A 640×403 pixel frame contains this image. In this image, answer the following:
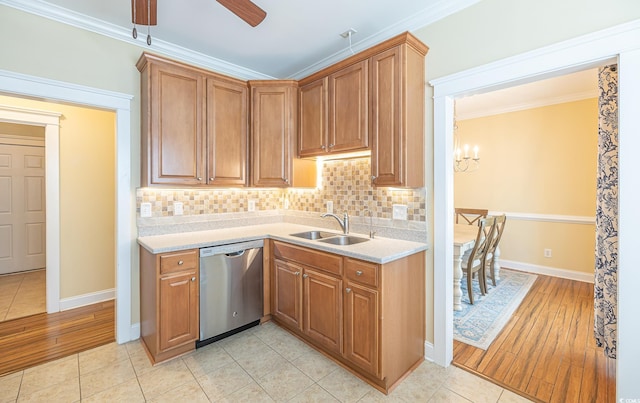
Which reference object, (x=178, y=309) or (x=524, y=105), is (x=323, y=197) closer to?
(x=178, y=309)

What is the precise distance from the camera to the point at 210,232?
9.58 ft

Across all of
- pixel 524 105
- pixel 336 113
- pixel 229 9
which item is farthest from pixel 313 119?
pixel 524 105

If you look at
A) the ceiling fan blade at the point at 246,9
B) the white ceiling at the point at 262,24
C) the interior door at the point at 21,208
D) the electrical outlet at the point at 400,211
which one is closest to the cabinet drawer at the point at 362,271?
the electrical outlet at the point at 400,211

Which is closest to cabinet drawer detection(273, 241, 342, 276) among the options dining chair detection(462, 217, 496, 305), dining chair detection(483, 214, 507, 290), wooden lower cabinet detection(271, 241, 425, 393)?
wooden lower cabinet detection(271, 241, 425, 393)

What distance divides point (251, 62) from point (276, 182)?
4.30 feet

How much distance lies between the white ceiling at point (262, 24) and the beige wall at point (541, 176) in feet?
10.5

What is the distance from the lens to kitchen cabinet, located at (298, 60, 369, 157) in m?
2.35

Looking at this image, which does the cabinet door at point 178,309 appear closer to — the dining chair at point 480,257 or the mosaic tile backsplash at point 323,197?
the mosaic tile backsplash at point 323,197

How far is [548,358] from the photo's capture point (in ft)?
7.48

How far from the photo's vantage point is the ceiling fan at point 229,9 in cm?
155

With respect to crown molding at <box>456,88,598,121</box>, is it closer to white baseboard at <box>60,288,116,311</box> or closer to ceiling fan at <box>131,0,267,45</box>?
ceiling fan at <box>131,0,267,45</box>

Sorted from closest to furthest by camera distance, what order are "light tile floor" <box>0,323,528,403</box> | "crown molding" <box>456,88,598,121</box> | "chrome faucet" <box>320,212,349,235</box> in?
"light tile floor" <box>0,323,528,403</box>, "chrome faucet" <box>320,212,349,235</box>, "crown molding" <box>456,88,598,121</box>

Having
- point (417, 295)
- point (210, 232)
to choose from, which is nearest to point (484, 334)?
point (417, 295)

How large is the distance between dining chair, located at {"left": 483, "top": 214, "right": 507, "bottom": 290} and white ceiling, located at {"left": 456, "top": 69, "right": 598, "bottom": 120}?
1.56m
